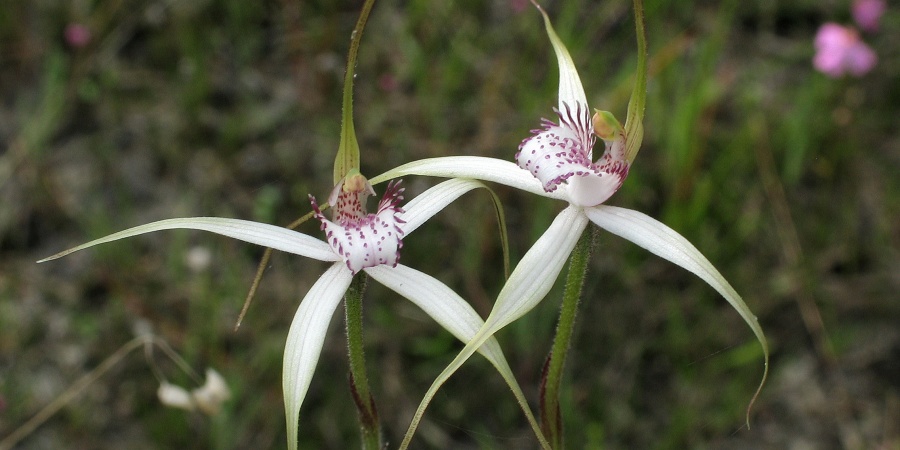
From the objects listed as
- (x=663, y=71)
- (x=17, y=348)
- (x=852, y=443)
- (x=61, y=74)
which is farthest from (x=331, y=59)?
(x=852, y=443)

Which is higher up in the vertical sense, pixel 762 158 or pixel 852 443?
pixel 762 158

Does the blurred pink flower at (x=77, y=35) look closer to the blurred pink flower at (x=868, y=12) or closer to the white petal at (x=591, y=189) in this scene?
the white petal at (x=591, y=189)

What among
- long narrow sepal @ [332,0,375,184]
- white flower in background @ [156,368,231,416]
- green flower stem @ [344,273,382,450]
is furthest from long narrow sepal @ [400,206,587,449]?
white flower in background @ [156,368,231,416]

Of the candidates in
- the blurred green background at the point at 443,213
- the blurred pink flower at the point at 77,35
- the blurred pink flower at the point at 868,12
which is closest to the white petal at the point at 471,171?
the blurred green background at the point at 443,213

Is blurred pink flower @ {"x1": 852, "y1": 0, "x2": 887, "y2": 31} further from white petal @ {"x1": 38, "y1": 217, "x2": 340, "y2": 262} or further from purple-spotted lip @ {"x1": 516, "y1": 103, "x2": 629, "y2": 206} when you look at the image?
white petal @ {"x1": 38, "y1": 217, "x2": 340, "y2": 262}

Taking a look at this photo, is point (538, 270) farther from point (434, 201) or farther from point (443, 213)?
point (443, 213)

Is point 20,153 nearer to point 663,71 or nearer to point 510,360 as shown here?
point 510,360

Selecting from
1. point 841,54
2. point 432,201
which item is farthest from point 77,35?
point 841,54
